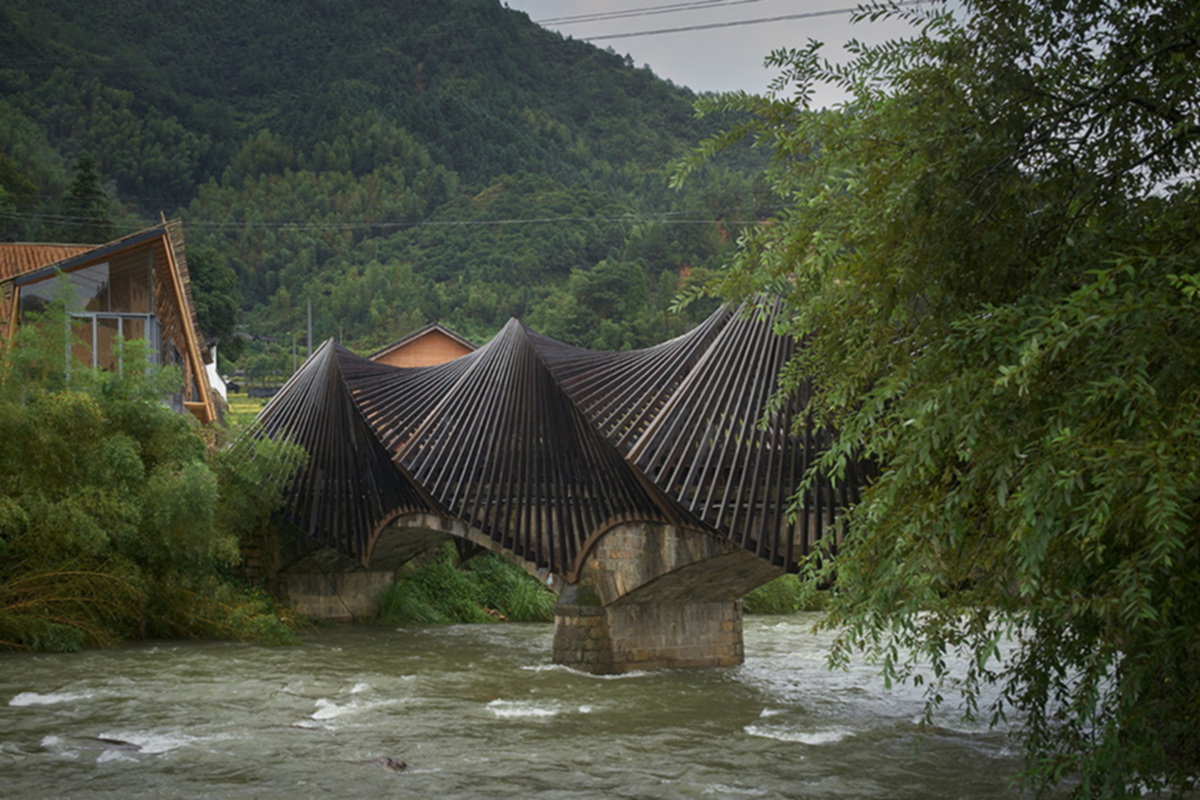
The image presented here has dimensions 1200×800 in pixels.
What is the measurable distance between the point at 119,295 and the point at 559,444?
9.34m

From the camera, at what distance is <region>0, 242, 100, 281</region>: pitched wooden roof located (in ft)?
76.6

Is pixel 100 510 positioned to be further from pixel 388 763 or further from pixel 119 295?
pixel 388 763

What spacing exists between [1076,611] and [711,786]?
4916mm

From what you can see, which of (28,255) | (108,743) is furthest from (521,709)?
(28,255)

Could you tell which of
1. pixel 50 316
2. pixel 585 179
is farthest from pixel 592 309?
pixel 50 316

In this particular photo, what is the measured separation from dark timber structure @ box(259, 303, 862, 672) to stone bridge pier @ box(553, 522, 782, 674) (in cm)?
2

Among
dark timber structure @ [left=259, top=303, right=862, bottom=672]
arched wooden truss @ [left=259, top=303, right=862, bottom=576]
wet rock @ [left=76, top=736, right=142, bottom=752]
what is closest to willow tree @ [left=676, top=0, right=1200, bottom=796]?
arched wooden truss @ [left=259, top=303, right=862, bottom=576]

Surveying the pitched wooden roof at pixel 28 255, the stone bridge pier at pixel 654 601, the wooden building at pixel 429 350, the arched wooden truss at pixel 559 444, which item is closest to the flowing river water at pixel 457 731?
the stone bridge pier at pixel 654 601

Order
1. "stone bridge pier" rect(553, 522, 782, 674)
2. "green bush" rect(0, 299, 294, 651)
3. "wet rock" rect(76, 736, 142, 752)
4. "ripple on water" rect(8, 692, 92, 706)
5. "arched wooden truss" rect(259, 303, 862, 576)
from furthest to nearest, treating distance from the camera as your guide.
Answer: "green bush" rect(0, 299, 294, 651)
"stone bridge pier" rect(553, 522, 782, 674)
"arched wooden truss" rect(259, 303, 862, 576)
"ripple on water" rect(8, 692, 92, 706)
"wet rock" rect(76, 736, 142, 752)

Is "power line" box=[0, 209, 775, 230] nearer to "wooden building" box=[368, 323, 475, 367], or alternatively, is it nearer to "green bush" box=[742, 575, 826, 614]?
"wooden building" box=[368, 323, 475, 367]

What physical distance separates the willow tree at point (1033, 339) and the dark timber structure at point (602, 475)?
559cm

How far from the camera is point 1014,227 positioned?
5.80 metres

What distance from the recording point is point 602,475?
50.4 ft

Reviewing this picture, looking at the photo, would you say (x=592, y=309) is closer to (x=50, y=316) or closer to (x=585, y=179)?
(x=585, y=179)
